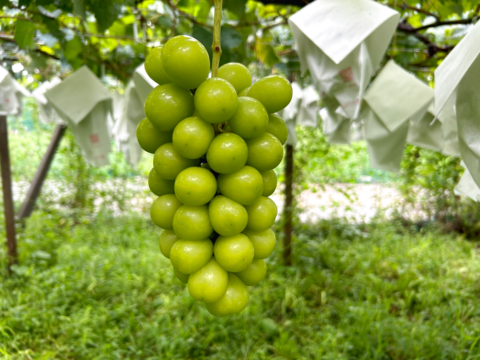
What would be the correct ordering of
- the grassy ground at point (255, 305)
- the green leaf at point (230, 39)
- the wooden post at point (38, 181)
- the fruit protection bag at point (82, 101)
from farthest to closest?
1. the wooden post at point (38, 181)
2. the grassy ground at point (255, 305)
3. the fruit protection bag at point (82, 101)
4. the green leaf at point (230, 39)

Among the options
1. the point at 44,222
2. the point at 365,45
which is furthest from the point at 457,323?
the point at 44,222

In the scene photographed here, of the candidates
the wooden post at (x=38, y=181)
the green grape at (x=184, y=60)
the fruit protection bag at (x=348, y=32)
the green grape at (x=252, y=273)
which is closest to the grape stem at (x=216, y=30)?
the green grape at (x=184, y=60)

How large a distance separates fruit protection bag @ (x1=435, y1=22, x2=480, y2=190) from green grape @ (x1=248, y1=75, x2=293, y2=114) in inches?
11.9

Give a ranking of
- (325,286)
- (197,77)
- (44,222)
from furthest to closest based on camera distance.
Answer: (44,222) < (325,286) < (197,77)

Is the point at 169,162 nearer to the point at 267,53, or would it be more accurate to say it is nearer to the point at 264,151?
the point at 264,151

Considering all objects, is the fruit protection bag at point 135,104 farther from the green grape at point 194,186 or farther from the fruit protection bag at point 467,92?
the fruit protection bag at point 467,92

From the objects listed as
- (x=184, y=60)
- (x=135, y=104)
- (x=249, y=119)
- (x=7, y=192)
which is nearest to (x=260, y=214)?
(x=249, y=119)

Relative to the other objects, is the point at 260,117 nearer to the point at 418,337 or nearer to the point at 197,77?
the point at 197,77

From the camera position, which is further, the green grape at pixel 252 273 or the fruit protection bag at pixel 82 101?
the fruit protection bag at pixel 82 101

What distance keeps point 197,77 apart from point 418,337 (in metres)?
2.65

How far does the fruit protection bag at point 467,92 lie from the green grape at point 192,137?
17.7 inches

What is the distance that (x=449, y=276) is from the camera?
3.40 metres

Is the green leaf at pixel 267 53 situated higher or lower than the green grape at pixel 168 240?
lower

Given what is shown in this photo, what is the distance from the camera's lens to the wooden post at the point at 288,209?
Answer: 3.21 metres
